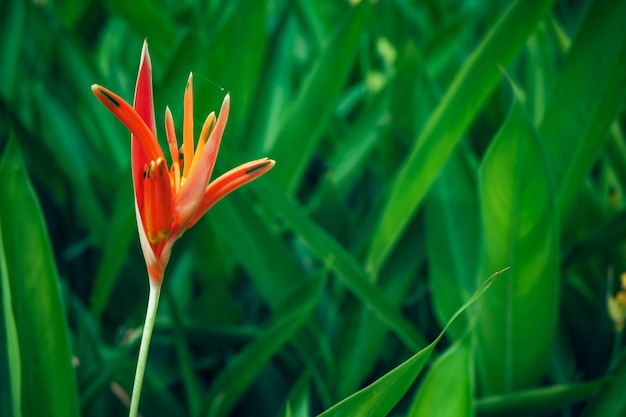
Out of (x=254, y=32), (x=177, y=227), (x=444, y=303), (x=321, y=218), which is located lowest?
(x=444, y=303)

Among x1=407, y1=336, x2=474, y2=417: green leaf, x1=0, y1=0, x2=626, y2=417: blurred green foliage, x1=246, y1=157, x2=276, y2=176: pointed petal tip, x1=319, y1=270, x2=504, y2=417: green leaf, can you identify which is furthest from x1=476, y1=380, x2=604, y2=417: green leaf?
x1=246, y1=157, x2=276, y2=176: pointed petal tip

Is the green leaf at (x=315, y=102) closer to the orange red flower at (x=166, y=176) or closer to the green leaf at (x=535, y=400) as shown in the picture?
the green leaf at (x=535, y=400)

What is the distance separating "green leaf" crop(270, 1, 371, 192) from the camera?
2.52ft

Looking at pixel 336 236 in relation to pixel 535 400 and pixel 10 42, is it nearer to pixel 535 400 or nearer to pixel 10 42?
pixel 535 400

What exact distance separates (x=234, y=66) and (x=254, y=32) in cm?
5

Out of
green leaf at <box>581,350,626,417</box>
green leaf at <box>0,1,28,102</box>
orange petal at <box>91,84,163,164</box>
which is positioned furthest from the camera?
green leaf at <box>0,1,28,102</box>

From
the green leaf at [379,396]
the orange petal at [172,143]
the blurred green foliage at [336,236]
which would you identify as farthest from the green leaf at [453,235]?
the orange petal at [172,143]

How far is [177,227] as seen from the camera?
317 millimetres

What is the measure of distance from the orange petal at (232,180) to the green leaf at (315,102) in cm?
44

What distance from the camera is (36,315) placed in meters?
0.50

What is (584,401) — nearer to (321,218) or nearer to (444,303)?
(444,303)

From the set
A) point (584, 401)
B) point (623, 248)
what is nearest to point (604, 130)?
point (623, 248)

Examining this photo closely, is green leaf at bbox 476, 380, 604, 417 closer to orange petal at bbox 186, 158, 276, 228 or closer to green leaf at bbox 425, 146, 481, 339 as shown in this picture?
green leaf at bbox 425, 146, 481, 339

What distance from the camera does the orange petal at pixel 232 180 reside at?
0.31 metres
